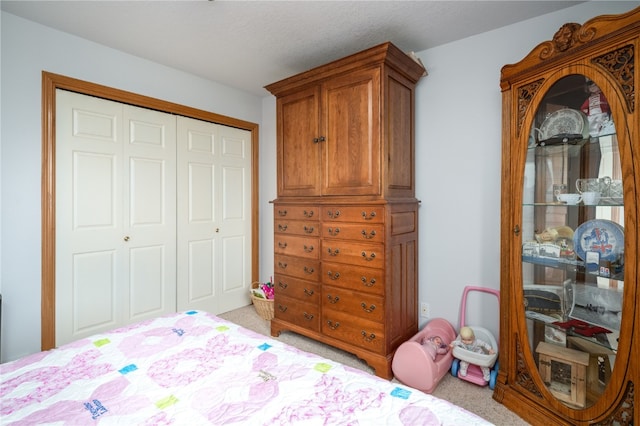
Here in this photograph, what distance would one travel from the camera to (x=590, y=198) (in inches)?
63.6

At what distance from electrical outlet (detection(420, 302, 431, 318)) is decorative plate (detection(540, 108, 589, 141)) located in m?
1.52

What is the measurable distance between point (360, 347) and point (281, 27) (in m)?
2.44

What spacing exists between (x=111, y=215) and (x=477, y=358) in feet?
10.1

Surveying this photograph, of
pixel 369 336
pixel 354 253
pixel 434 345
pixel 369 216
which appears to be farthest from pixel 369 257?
pixel 434 345

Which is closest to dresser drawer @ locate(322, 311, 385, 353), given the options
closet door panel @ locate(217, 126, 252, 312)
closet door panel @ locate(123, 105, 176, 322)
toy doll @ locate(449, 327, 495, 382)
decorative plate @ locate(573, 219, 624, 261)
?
toy doll @ locate(449, 327, 495, 382)

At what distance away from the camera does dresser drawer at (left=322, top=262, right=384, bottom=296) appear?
220 cm

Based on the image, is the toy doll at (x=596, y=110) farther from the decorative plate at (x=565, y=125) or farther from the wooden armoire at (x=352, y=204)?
the wooden armoire at (x=352, y=204)

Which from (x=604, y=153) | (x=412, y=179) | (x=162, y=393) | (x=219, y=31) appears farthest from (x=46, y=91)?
(x=604, y=153)

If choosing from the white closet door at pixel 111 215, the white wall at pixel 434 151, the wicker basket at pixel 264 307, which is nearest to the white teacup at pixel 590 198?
the white wall at pixel 434 151

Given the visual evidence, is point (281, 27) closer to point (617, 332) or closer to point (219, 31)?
point (219, 31)

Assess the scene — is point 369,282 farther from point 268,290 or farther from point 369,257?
point 268,290

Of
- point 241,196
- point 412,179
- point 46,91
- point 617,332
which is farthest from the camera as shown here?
point 241,196

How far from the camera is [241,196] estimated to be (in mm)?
3693

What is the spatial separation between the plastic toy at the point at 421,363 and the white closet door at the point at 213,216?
2.12m
